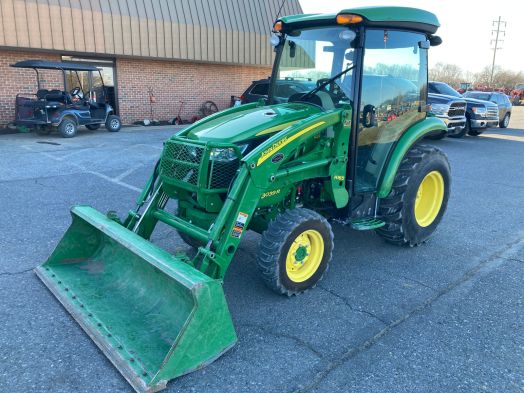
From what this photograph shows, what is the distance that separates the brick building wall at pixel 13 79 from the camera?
13.6m

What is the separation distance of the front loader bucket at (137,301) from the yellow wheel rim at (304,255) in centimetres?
96

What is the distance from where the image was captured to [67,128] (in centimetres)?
1299

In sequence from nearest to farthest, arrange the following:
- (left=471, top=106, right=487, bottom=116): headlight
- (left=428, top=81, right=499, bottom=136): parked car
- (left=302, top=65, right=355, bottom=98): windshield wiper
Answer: (left=302, top=65, right=355, bottom=98): windshield wiper < (left=428, top=81, right=499, bottom=136): parked car < (left=471, top=106, right=487, bottom=116): headlight

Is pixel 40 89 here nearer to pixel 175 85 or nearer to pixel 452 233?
pixel 175 85

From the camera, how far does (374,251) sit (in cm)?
489

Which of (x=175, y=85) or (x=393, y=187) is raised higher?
(x=175, y=85)

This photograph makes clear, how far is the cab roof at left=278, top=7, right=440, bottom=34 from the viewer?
3887 mm

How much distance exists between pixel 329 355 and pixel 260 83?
40.5 feet

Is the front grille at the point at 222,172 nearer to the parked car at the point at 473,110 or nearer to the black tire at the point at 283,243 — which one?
the black tire at the point at 283,243

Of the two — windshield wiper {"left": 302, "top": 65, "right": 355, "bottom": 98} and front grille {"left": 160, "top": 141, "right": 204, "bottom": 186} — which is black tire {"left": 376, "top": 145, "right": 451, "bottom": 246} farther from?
front grille {"left": 160, "top": 141, "right": 204, "bottom": 186}

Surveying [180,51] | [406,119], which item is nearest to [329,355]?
[406,119]

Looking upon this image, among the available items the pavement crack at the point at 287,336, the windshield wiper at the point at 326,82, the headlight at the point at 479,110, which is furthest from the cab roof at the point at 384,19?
the headlight at the point at 479,110

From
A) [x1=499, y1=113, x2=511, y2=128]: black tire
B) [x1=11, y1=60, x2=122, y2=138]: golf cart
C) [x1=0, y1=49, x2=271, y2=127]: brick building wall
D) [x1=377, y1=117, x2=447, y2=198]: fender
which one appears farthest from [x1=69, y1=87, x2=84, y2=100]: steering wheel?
[x1=499, y1=113, x2=511, y2=128]: black tire

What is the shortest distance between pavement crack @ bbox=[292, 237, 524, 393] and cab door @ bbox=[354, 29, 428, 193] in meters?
1.20
